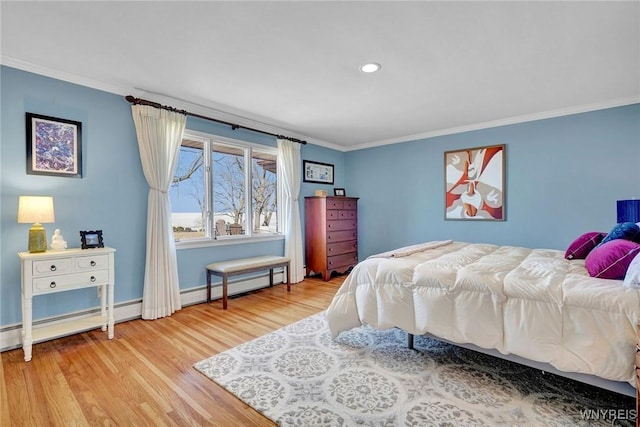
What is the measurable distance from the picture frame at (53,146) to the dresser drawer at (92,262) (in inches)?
33.9

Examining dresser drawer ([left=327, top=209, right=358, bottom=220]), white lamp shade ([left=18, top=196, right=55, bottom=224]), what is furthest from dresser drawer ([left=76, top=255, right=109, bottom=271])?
dresser drawer ([left=327, top=209, right=358, bottom=220])

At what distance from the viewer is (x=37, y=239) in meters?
2.51

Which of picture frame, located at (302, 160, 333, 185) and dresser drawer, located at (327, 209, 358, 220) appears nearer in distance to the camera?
dresser drawer, located at (327, 209, 358, 220)

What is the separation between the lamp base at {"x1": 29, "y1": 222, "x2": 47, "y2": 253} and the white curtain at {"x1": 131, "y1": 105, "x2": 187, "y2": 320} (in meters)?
0.86

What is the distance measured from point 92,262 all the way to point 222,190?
1.85 meters

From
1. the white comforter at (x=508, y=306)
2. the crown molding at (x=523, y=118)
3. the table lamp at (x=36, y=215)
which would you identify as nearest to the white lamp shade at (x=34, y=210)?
the table lamp at (x=36, y=215)

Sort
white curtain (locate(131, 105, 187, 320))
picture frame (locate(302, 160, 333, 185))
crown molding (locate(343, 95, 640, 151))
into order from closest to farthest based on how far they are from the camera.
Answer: white curtain (locate(131, 105, 187, 320)) → crown molding (locate(343, 95, 640, 151)) → picture frame (locate(302, 160, 333, 185))

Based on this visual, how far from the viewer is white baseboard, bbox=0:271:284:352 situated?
2518 millimetres

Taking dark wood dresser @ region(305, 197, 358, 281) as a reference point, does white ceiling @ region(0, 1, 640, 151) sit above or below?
above

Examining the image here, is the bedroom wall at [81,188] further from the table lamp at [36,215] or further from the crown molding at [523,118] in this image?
the crown molding at [523,118]

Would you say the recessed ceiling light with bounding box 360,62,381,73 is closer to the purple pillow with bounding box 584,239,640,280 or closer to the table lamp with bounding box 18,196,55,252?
the purple pillow with bounding box 584,239,640,280

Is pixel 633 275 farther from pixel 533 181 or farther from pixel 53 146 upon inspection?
pixel 53 146

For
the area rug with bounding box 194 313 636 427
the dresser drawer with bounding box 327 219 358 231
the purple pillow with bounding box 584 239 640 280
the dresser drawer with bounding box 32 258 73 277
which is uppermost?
the dresser drawer with bounding box 327 219 358 231

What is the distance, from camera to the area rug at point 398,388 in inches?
65.5
